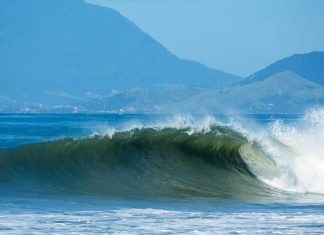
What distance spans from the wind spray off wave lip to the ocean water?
0.12 feet

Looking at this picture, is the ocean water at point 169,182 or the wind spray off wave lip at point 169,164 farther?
the wind spray off wave lip at point 169,164

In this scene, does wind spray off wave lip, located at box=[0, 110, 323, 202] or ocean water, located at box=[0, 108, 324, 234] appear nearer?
ocean water, located at box=[0, 108, 324, 234]

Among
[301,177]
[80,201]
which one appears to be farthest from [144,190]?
[301,177]

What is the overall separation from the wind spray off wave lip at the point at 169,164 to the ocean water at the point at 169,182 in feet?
0.12

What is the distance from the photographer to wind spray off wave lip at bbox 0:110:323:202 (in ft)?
73.6

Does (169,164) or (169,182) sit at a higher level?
(169,164)

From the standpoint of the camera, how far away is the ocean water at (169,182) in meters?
15.6

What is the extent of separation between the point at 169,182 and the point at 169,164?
2.58 m

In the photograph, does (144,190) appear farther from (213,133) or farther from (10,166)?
(213,133)

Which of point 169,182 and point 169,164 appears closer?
point 169,182

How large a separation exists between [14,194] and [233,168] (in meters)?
Result: 8.10

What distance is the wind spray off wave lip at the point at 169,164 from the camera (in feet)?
73.6

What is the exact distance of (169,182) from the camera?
929 inches

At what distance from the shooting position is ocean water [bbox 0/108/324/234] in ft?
51.1
